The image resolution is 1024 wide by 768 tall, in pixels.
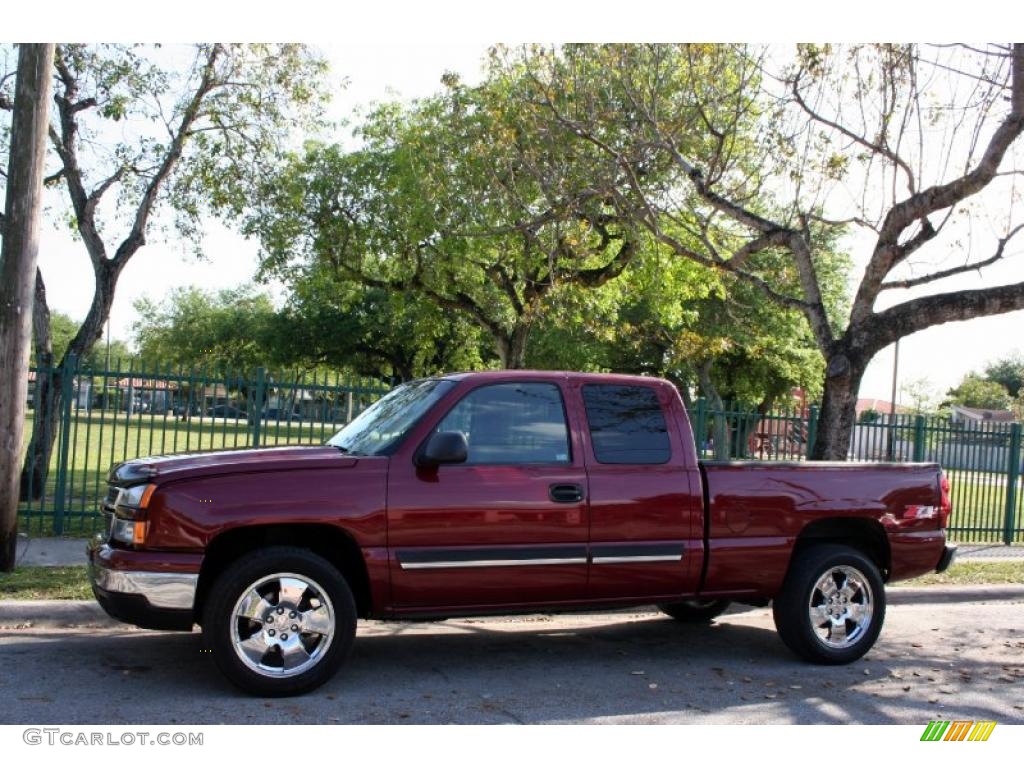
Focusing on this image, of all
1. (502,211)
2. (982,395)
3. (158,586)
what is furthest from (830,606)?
(982,395)

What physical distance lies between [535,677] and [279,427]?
676 cm

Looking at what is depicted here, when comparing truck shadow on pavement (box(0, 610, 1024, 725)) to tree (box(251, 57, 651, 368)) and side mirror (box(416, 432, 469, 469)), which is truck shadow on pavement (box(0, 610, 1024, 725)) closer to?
side mirror (box(416, 432, 469, 469))

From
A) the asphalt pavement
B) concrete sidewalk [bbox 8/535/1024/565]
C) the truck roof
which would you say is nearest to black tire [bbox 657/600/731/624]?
the asphalt pavement

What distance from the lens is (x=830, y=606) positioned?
7.02 metres

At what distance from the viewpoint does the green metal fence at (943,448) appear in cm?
1426

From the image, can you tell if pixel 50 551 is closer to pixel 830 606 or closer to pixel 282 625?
pixel 282 625

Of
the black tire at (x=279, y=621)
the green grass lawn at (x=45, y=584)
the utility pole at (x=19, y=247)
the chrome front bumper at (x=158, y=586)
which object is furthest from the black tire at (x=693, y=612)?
the utility pole at (x=19, y=247)

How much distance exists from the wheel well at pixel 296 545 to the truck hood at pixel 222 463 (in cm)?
35

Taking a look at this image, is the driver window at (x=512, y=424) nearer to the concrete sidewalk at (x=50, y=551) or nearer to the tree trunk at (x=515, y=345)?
the concrete sidewalk at (x=50, y=551)

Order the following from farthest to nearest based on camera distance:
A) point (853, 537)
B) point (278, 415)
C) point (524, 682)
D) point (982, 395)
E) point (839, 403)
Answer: point (982, 395), point (278, 415), point (839, 403), point (853, 537), point (524, 682)

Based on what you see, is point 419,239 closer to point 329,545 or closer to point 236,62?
point 236,62

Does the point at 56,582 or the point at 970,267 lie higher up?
the point at 970,267
